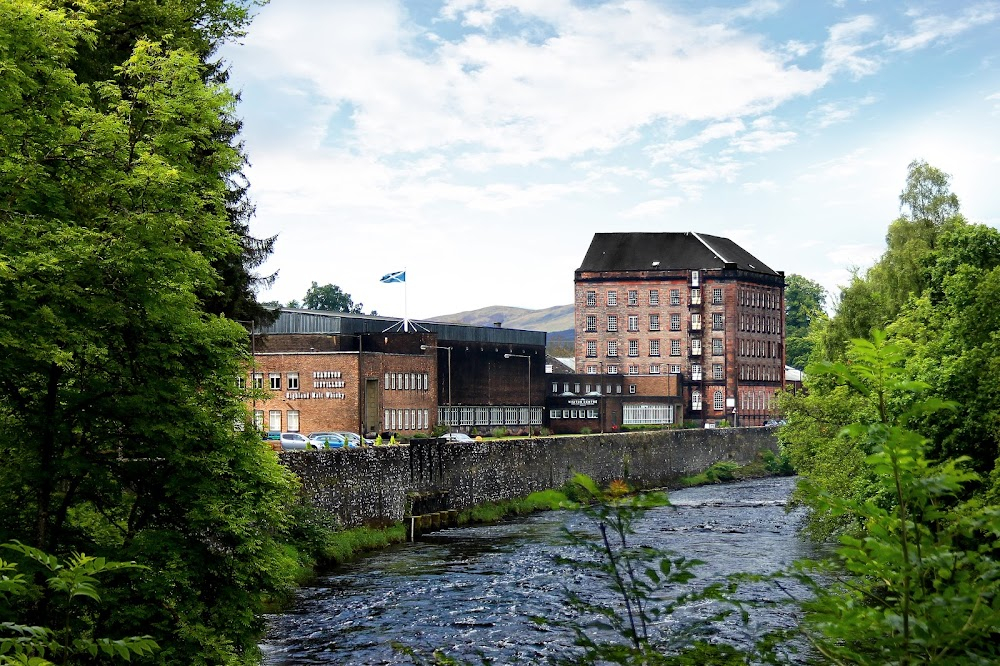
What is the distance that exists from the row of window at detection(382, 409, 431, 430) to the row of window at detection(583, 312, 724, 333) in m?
47.7

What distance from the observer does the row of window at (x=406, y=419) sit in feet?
Answer: 272

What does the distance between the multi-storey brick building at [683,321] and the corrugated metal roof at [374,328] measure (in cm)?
2125

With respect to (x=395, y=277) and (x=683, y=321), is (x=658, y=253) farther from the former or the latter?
(x=395, y=277)

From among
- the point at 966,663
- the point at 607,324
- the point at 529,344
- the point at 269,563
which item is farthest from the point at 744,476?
the point at 966,663

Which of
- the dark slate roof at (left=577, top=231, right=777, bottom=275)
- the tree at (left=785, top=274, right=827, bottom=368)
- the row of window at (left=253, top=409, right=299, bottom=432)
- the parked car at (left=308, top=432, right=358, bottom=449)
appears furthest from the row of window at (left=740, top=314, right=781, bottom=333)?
the parked car at (left=308, top=432, right=358, bottom=449)

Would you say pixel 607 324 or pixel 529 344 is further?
pixel 607 324

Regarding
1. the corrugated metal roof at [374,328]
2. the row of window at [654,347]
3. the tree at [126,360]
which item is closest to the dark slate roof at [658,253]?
the row of window at [654,347]

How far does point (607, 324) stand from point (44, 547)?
118 m

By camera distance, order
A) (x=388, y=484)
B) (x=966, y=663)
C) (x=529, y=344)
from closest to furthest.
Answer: (x=966, y=663), (x=388, y=484), (x=529, y=344)

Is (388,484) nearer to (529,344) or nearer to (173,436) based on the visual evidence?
(173,436)

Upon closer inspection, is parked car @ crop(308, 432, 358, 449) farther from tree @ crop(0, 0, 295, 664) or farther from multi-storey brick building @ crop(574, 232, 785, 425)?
multi-storey brick building @ crop(574, 232, 785, 425)

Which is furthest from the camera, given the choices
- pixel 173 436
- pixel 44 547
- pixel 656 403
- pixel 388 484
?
pixel 656 403

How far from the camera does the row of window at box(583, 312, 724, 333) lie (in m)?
128

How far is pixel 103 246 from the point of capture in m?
15.6
